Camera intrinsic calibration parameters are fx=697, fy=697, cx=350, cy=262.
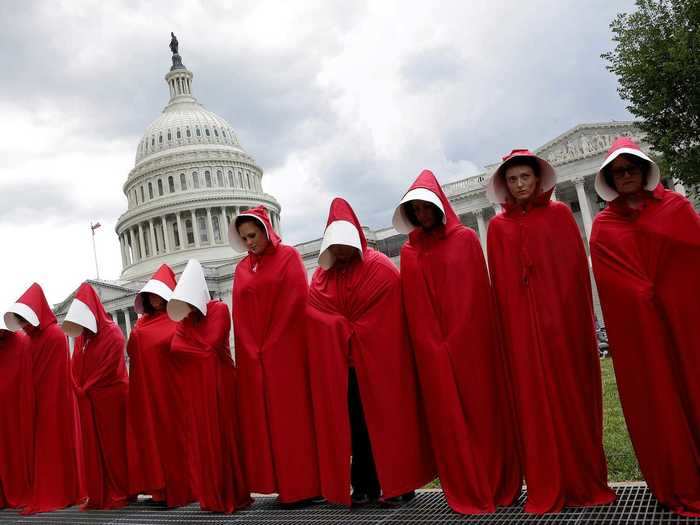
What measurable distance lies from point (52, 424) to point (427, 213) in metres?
5.42

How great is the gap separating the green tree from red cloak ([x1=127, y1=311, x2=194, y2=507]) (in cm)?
1536

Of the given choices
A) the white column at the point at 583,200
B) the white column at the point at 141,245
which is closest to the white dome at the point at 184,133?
the white column at the point at 141,245

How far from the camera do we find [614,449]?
321 inches

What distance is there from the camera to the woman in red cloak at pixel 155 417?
7367mm

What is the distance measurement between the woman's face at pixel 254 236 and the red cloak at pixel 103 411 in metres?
2.35

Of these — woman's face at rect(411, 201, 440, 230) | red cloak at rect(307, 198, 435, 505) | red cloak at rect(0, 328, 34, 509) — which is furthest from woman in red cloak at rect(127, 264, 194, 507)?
A: woman's face at rect(411, 201, 440, 230)

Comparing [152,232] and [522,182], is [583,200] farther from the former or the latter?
[152,232]

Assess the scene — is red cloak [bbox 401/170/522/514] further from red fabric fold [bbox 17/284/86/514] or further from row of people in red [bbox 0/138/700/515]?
red fabric fold [bbox 17/284/86/514]

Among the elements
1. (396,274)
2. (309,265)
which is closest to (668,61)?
(396,274)

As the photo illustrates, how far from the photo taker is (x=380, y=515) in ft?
19.1

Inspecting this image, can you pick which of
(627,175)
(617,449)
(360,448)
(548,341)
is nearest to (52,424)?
(360,448)

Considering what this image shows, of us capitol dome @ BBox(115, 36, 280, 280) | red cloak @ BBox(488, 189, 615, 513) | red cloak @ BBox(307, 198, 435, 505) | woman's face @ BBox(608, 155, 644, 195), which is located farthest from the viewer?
us capitol dome @ BBox(115, 36, 280, 280)

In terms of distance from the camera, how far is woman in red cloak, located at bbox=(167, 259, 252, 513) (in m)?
6.82

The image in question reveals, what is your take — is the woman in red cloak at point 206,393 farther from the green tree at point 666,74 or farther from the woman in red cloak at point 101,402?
the green tree at point 666,74
